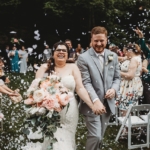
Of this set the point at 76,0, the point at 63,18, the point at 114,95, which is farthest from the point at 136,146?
the point at 63,18

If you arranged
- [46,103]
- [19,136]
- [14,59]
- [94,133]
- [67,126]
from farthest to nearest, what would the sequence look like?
[14,59] → [19,136] → [67,126] → [94,133] → [46,103]

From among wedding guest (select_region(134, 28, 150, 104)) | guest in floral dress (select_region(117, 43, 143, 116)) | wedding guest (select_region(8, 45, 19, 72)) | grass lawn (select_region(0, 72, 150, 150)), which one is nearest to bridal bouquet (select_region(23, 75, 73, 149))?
grass lawn (select_region(0, 72, 150, 150))

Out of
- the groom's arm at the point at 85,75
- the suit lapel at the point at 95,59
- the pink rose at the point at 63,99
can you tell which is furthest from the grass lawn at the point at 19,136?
the pink rose at the point at 63,99

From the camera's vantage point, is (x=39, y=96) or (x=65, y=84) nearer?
(x=39, y=96)

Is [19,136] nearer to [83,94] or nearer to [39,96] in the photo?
[83,94]

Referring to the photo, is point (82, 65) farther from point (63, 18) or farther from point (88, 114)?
point (63, 18)

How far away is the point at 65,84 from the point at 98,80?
47cm

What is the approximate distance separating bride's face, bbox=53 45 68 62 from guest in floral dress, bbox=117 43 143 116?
7.38 feet

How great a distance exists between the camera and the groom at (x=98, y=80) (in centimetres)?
A: 481

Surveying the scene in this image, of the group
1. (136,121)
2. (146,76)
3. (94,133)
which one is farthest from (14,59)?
(94,133)

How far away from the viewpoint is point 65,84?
496cm

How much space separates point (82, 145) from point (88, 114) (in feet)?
5.32

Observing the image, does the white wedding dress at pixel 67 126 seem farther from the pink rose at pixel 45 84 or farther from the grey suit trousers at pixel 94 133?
the pink rose at pixel 45 84

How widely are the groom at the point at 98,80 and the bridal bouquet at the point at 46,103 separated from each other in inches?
24.9
